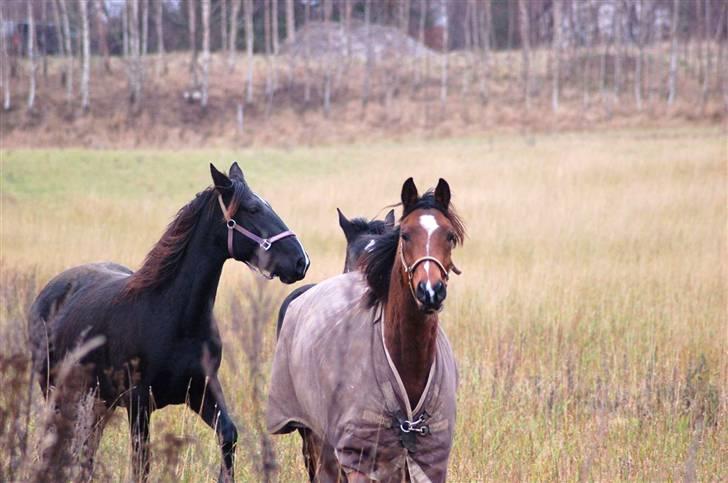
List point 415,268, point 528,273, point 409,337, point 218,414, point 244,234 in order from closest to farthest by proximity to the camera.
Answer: point 415,268, point 409,337, point 218,414, point 244,234, point 528,273

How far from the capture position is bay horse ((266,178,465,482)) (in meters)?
3.97

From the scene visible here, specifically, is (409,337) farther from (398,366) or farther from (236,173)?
(236,173)

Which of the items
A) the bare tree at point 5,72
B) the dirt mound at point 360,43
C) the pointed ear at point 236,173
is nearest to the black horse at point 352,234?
the pointed ear at point 236,173

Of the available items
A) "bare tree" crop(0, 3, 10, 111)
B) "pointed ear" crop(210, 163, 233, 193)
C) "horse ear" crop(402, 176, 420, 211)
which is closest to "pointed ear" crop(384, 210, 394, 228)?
"pointed ear" crop(210, 163, 233, 193)

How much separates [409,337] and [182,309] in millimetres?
1740

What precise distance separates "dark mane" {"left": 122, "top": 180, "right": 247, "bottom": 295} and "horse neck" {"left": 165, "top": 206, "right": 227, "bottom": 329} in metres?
0.04

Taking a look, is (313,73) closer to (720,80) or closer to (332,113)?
(332,113)

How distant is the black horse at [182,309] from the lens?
5168mm

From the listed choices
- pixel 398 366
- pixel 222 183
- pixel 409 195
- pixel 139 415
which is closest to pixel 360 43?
pixel 222 183

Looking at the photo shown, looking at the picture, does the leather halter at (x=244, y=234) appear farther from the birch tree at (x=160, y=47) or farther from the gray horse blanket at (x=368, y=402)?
the birch tree at (x=160, y=47)

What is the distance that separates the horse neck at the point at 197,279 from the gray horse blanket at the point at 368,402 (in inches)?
33.4

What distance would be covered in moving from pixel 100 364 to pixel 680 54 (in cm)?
5538

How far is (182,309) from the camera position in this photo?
210 inches

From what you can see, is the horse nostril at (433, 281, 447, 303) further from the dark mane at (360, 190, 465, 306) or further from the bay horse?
the dark mane at (360, 190, 465, 306)
